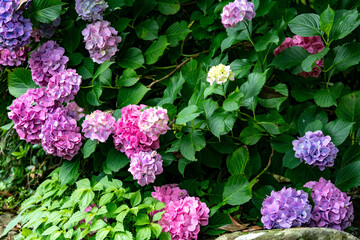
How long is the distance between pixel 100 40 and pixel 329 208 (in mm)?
1384

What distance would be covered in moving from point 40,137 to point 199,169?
826mm

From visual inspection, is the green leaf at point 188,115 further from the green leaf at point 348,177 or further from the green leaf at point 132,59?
the green leaf at point 348,177

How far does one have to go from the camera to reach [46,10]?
224 centimetres

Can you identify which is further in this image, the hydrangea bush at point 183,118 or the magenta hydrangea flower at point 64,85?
the magenta hydrangea flower at point 64,85

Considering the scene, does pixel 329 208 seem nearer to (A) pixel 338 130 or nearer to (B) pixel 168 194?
(A) pixel 338 130

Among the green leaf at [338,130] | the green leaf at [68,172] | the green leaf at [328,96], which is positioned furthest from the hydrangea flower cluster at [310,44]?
the green leaf at [68,172]

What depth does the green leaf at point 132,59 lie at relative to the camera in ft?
7.97

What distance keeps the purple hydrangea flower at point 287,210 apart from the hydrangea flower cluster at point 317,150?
0.51 ft

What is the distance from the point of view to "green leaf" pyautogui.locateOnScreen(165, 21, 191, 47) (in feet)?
8.26

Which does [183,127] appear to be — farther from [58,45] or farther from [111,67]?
[58,45]

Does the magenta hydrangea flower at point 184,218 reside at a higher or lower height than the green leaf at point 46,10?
lower

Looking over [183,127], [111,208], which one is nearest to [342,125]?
[183,127]

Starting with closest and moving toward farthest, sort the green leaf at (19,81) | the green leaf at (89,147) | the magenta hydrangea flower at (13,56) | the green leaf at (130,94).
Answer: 1. the green leaf at (89,147)
2. the green leaf at (130,94)
3. the green leaf at (19,81)
4. the magenta hydrangea flower at (13,56)

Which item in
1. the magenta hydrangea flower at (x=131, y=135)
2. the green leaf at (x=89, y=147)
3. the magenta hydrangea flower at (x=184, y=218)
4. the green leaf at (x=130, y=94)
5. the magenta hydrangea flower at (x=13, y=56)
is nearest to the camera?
the magenta hydrangea flower at (x=184, y=218)
